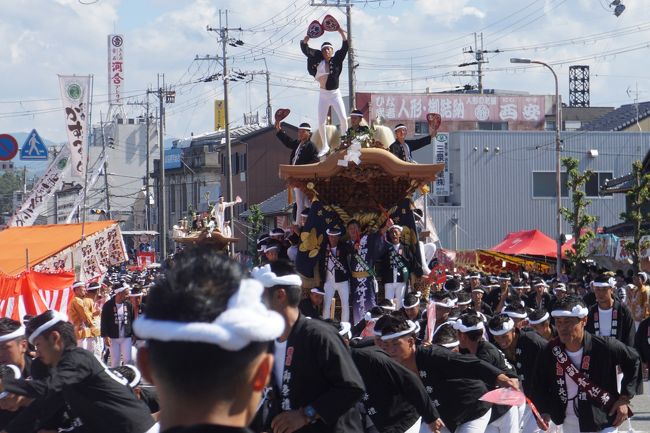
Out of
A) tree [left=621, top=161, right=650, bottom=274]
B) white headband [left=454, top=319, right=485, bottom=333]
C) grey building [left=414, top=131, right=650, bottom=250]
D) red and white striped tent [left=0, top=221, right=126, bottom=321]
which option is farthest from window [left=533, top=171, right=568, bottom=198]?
white headband [left=454, top=319, right=485, bottom=333]

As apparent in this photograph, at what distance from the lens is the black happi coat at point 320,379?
20.1 feet

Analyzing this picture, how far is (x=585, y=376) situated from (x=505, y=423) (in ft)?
3.19

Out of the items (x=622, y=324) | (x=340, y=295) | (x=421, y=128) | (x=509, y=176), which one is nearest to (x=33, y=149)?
(x=340, y=295)

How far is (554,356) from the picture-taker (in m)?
8.41

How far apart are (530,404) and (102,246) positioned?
19.6 metres

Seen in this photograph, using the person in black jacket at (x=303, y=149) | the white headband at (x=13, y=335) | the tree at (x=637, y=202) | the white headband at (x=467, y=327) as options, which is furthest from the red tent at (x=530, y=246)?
the white headband at (x=13, y=335)

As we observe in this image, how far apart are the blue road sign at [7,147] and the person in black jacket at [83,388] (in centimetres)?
2123

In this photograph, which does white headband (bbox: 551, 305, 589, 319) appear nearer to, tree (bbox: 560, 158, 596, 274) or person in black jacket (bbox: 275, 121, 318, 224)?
person in black jacket (bbox: 275, 121, 318, 224)

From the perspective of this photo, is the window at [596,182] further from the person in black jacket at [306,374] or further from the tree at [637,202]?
the person in black jacket at [306,374]

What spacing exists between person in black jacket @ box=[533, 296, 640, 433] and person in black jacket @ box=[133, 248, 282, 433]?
535 centimetres

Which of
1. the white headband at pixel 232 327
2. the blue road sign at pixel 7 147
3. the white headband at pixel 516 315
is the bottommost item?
the white headband at pixel 516 315

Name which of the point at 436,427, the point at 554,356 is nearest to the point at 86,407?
the point at 436,427

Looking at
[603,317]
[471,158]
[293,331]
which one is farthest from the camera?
[471,158]

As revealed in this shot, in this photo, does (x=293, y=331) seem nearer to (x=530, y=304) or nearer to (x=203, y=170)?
(x=530, y=304)
